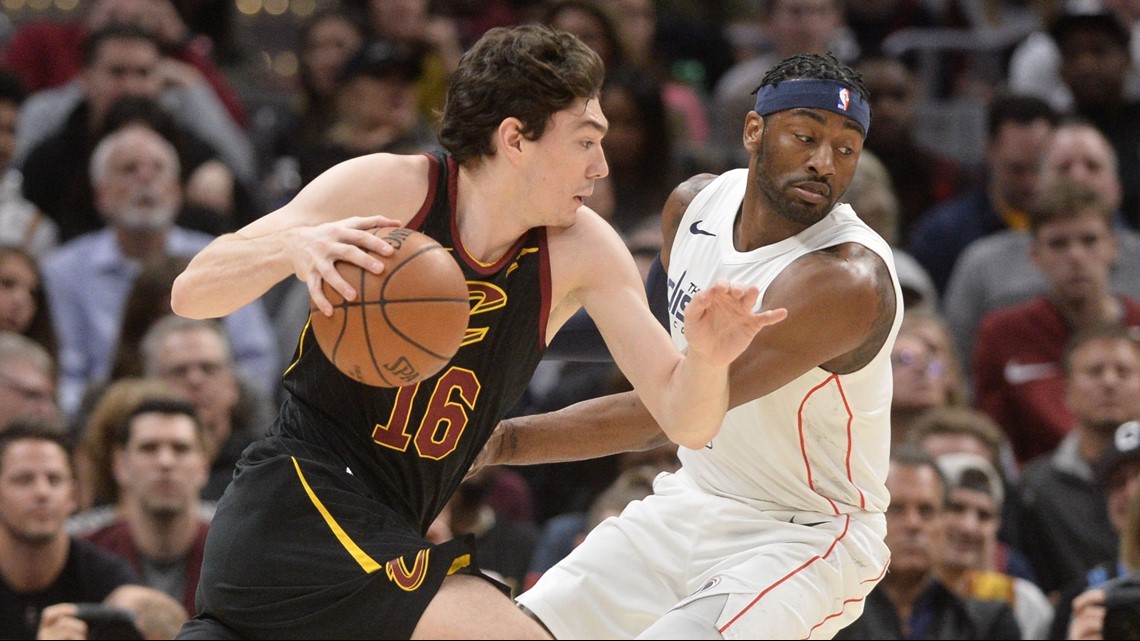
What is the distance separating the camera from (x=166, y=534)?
743 centimetres

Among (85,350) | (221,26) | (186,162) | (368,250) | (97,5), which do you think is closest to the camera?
(368,250)

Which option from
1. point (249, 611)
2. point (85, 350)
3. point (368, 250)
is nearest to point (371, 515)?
point (249, 611)

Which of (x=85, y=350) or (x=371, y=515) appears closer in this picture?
(x=371, y=515)

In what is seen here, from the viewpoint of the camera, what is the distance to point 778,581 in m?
4.71

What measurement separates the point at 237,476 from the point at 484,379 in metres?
0.76

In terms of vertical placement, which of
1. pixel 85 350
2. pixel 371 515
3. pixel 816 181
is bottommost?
pixel 85 350

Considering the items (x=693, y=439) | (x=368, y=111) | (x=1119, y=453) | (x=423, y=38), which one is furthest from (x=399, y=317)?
(x=423, y=38)

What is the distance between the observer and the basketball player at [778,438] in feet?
15.4

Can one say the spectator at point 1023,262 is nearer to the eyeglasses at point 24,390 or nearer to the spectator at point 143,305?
the spectator at point 143,305

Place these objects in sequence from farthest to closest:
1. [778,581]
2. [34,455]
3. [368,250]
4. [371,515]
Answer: [34,455] < [778,581] < [371,515] < [368,250]

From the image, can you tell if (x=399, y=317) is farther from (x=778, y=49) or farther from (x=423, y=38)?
(x=778, y=49)

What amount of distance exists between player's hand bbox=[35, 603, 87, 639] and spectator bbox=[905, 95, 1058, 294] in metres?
6.31

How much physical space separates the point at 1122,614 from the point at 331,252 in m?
3.77

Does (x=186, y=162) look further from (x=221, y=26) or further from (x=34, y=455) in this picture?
(x=34, y=455)
